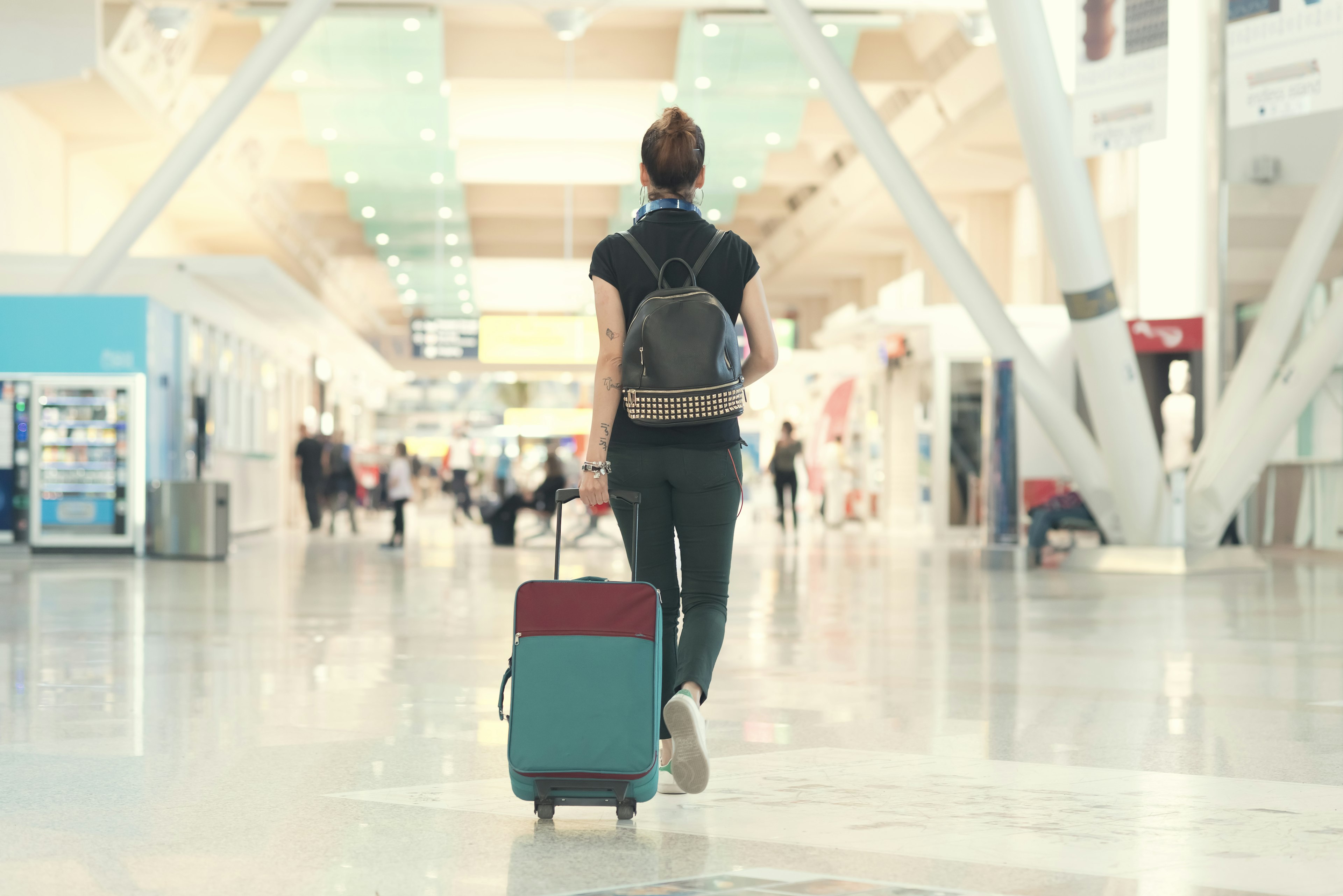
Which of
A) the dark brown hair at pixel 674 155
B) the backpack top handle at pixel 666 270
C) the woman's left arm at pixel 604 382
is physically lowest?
the woman's left arm at pixel 604 382

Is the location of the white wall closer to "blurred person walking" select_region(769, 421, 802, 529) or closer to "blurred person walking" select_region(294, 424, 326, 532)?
"blurred person walking" select_region(294, 424, 326, 532)

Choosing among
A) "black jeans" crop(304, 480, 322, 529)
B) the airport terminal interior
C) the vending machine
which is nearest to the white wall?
the airport terminal interior

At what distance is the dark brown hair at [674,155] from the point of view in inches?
153

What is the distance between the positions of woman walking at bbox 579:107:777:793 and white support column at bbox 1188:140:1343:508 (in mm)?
11202

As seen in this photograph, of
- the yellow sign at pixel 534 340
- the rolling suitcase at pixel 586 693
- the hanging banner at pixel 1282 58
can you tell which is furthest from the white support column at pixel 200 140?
the rolling suitcase at pixel 586 693

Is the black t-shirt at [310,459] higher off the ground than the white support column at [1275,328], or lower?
lower

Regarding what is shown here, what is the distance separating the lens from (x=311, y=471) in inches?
958

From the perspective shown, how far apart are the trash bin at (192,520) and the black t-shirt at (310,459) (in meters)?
7.55

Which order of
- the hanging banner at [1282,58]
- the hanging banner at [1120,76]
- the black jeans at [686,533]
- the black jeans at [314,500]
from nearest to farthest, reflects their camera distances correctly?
the black jeans at [686,533], the hanging banner at [1282,58], the hanging banner at [1120,76], the black jeans at [314,500]

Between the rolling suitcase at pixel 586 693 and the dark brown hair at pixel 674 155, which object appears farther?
the dark brown hair at pixel 674 155

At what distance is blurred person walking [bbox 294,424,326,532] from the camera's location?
24.0 metres

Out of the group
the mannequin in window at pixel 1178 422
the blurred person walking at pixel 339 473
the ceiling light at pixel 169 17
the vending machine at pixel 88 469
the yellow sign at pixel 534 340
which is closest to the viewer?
the mannequin in window at pixel 1178 422

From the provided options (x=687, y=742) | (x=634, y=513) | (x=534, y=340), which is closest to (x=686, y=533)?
(x=634, y=513)

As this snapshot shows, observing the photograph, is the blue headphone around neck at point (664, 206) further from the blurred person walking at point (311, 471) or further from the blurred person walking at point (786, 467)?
the blurred person walking at point (311, 471)
